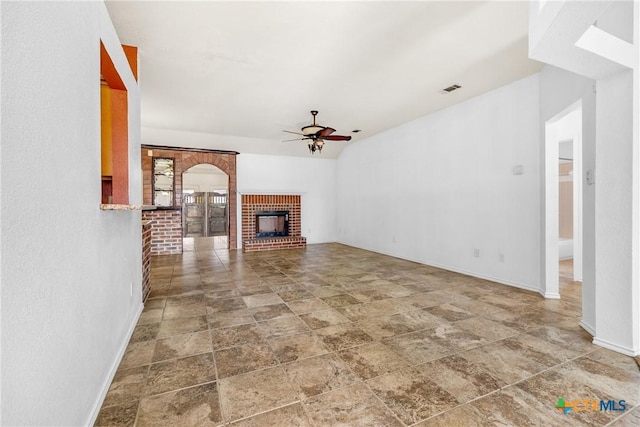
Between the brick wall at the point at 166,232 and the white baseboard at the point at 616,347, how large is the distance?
7217 mm

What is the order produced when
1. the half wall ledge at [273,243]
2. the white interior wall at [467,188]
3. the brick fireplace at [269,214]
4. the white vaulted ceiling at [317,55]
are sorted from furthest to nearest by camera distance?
the brick fireplace at [269,214] → the half wall ledge at [273,243] → the white interior wall at [467,188] → the white vaulted ceiling at [317,55]

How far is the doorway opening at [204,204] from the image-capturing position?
1123 cm

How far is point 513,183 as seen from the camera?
12.6 feet

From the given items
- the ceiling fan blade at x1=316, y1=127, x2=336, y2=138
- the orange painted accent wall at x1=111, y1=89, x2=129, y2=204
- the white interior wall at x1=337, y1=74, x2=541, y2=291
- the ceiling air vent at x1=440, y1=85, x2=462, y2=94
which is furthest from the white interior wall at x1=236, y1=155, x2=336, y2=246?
the orange painted accent wall at x1=111, y1=89, x2=129, y2=204

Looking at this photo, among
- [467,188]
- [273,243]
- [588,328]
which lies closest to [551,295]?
[588,328]

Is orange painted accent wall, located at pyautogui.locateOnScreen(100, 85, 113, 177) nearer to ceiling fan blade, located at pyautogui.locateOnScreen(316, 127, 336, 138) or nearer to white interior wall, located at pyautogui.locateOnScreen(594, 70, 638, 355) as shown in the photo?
ceiling fan blade, located at pyautogui.locateOnScreen(316, 127, 336, 138)

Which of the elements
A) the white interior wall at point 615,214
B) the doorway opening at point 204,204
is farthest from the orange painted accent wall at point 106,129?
the doorway opening at point 204,204

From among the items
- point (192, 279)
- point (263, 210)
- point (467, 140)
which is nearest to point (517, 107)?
point (467, 140)

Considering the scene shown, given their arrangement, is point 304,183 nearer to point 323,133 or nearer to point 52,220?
point 323,133

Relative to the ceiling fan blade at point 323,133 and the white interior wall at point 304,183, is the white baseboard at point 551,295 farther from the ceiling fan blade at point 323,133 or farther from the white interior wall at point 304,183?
the white interior wall at point 304,183

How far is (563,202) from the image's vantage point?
18.6 feet

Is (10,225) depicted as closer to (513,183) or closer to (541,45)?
(541,45)

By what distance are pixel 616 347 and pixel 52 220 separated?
11.7ft

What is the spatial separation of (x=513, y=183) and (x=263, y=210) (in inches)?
224
